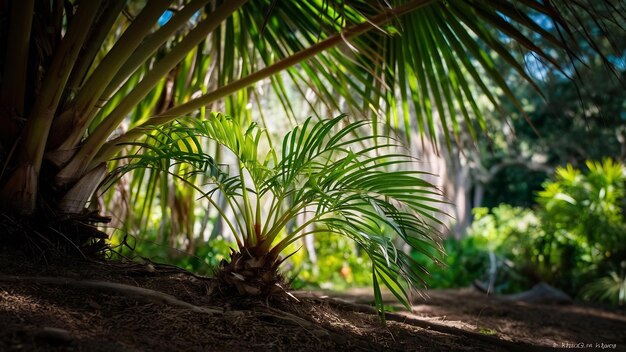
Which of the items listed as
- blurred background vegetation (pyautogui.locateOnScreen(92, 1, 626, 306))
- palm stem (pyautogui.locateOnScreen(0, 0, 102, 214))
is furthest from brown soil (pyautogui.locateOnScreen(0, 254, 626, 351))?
blurred background vegetation (pyautogui.locateOnScreen(92, 1, 626, 306))

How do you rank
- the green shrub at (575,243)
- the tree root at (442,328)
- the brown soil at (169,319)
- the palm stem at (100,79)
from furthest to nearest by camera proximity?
the green shrub at (575,243) < the tree root at (442,328) < the palm stem at (100,79) < the brown soil at (169,319)

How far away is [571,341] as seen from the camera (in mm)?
3004

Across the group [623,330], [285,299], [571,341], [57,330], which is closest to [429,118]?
[285,299]

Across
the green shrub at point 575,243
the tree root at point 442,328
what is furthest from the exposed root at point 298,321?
the green shrub at point 575,243

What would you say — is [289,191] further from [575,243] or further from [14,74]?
[575,243]

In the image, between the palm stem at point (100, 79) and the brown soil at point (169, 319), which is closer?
the brown soil at point (169, 319)

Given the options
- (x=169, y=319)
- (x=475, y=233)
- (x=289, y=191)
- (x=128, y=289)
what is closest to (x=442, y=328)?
(x=289, y=191)

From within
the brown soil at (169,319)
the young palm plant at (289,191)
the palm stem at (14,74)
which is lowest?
the brown soil at (169,319)

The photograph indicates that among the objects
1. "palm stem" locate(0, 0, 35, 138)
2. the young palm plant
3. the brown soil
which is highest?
"palm stem" locate(0, 0, 35, 138)

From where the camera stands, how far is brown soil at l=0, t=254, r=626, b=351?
1658mm

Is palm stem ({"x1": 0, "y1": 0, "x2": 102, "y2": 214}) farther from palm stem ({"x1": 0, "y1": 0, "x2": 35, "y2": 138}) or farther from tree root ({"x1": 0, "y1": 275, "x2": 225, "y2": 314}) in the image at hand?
tree root ({"x1": 0, "y1": 275, "x2": 225, "y2": 314})

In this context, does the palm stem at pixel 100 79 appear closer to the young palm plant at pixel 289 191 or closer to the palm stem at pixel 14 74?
the palm stem at pixel 14 74

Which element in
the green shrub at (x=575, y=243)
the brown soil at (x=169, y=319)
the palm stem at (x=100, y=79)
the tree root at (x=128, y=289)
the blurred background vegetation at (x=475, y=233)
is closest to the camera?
the brown soil at (x=169, y=319)

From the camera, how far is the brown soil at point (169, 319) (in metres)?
1.66
